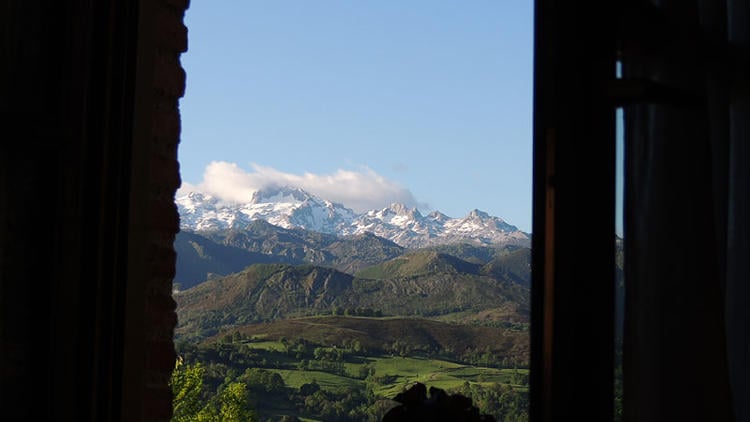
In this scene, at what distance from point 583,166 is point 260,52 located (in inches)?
1956

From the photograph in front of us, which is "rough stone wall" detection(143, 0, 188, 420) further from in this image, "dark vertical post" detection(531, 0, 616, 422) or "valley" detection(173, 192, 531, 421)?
"valley" detection(173, 192, 531, 421)

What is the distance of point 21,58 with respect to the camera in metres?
0.81

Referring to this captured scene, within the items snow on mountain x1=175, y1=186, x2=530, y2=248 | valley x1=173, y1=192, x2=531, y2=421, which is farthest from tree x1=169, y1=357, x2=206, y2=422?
snow on mountain x1=175, y1=186, x2=530, y2=248

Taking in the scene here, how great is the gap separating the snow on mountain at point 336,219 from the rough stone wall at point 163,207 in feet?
115

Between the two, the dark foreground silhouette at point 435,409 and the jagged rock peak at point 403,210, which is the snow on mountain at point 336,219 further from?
the dark foreground silhouette at point 435,409

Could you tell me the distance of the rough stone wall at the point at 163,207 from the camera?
39.4 inches

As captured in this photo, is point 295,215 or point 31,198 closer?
point 31,198

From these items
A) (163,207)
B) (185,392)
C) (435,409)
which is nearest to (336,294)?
(185,392)

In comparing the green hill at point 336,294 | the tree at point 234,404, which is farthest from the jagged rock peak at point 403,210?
the tree at point 234,404

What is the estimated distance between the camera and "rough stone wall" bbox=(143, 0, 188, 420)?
100 centimetres

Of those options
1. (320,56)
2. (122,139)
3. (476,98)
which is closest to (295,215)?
(320,56)

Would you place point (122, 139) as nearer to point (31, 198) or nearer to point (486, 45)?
point (31, 198)

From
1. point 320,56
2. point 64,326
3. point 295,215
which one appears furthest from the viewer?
point 295,215

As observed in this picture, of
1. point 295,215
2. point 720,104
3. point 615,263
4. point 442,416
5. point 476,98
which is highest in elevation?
point 476,98
